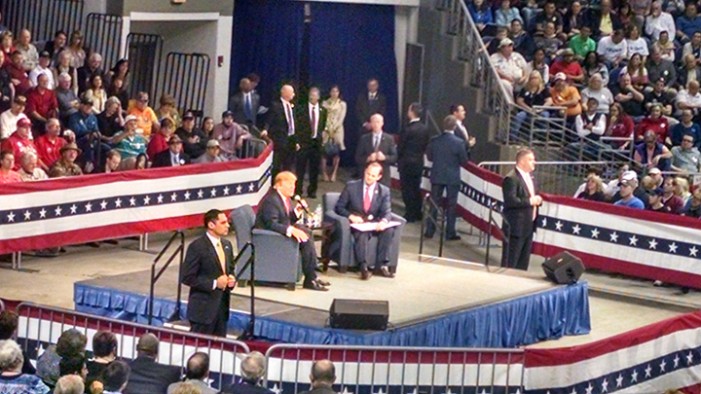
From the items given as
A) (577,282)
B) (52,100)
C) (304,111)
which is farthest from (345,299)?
(304,111)

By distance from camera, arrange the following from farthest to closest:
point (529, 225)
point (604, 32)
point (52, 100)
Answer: point (604, 32), point (52, 100), point (529, 225)

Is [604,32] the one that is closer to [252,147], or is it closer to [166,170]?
[252,147]

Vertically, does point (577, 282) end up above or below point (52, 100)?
below

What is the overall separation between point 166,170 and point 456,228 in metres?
5.15

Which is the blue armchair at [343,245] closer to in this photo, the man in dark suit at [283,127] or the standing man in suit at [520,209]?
the standing man in suit at [520,209]

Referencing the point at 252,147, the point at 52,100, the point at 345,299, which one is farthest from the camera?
the point at 252,147

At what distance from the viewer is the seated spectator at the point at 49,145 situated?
71.5 feet

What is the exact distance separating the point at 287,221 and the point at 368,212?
137cm

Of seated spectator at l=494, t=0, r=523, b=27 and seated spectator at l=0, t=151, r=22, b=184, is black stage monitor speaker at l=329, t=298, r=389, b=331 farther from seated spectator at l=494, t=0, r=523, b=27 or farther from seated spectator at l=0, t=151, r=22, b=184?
seated spectator at l=494, t=0, r=523, b=27

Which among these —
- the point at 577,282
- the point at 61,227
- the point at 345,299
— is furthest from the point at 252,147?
the point at 345,299

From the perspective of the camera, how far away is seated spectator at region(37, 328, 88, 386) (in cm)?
1218

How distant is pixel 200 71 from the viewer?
2767 cm

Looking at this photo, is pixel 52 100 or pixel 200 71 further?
pixel 200 71

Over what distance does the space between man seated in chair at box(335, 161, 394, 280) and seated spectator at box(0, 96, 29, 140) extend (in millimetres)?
4732
